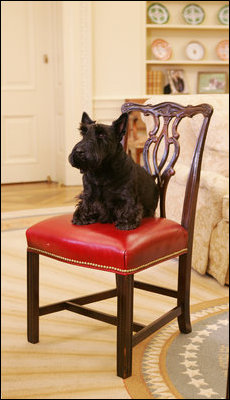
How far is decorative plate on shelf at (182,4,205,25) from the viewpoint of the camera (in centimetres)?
542

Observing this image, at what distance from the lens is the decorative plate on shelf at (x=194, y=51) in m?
5.49

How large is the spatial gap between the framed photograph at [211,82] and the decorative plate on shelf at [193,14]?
0.52m

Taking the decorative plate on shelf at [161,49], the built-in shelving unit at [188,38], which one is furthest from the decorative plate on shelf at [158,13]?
the decorative plate on shelf at [161,49]

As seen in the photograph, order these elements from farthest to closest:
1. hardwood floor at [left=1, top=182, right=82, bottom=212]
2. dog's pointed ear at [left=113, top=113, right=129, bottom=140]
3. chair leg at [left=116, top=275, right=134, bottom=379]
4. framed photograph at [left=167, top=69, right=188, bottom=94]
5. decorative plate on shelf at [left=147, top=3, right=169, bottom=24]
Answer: framed photograph at [left=167, top=69, right=188, bottom=94], decorative plate on shelf at [left=147, top=3, right=169, bottom=24], hardwood floor at [left=1, top=182, right=82, bottom=212], chair leg at [left=116, top=275, right=134, bottom=379], dog's pointed ear at [left=113, top=113, right=129, bottom=140]

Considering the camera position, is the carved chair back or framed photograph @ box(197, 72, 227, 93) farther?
framed photograph @ box(197, 72, 227, 93)

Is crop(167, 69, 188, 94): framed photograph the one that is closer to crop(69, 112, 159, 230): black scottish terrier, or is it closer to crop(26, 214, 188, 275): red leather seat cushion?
crop(26, 214, 188, 275): red leather seat cushion

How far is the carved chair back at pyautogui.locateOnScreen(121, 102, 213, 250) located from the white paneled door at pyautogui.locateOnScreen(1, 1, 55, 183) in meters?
3.25

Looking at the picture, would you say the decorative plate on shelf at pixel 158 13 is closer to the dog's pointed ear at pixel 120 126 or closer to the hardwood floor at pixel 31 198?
the hardwood floor at pixel 31 198

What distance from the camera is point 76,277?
2613 millimetres

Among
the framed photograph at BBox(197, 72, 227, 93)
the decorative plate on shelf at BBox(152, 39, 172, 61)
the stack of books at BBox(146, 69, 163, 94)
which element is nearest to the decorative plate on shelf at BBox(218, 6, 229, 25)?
the framed photograph at BBox(197, 72, 227, 93)

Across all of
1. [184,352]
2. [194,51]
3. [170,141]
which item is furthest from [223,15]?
[184,352]

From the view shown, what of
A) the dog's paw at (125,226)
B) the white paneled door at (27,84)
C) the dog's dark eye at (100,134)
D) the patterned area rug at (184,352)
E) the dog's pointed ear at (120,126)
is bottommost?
the patterned area rug at (184,352)

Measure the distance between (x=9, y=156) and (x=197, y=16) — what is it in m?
2.36

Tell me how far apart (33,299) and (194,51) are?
4401 mm
